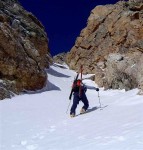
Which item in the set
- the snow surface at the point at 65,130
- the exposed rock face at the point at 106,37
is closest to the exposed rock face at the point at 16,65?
the snow surface at the point at 65,130

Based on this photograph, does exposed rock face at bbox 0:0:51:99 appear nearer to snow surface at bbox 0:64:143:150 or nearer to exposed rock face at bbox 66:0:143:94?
snow surface at bbox 0:64:143:150

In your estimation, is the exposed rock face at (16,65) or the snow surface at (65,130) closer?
the snow surface at (65,130)

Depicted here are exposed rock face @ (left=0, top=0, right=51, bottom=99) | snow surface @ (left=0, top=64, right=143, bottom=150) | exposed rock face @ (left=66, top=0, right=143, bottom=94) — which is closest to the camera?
snow surface @ (left=0, top=64, right=143, bottom=150)

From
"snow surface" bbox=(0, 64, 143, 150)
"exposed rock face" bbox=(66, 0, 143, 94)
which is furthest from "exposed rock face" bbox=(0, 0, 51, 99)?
"exposed rock face" bbox=(66, 0, 143, 94)

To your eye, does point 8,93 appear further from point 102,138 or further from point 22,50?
point 102,138

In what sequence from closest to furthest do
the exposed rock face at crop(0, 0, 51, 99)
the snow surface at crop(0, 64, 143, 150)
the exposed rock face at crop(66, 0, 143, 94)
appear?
the snow surface at crop(0, 64, 143, 150), the exposed rock face at crop(0, 0, 51, 99), the exposed rock face at crop(66, 0, 143, 94)

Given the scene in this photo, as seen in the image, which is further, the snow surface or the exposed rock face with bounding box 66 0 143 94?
the exposed rock face with bounding box 66 0 143 94

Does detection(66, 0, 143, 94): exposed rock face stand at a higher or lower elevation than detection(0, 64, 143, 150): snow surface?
higher

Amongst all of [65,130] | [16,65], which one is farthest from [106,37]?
[65,130]

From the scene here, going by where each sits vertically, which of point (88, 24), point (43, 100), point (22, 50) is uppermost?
point (88, 24)

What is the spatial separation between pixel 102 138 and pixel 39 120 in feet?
20.1

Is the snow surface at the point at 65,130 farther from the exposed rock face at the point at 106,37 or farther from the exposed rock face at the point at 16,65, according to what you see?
the exposed rock face at the point at 106,37

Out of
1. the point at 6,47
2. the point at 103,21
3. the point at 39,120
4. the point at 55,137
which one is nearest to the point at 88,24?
the point at 103,21

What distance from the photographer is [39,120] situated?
1432 centimetres
